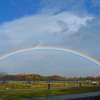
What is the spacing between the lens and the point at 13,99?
18.2 meters

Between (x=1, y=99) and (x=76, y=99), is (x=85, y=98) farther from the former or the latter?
(x=1, y=99)

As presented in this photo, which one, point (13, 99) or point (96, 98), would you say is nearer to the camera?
point (96, 98)

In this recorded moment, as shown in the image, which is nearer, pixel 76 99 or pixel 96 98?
pixel 76 99

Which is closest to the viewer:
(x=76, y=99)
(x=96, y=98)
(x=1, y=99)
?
(x=76, y=99)

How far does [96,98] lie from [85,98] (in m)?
1.26

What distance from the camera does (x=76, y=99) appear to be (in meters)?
12.4

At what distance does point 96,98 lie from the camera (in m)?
13.9

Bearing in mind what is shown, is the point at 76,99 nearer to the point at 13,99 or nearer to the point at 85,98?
the point at 85,98

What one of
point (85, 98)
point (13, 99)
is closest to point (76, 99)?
point (85, 98)

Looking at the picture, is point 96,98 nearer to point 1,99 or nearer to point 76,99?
point 76,99

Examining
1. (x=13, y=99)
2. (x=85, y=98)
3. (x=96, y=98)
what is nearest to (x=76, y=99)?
(x=85, y=98)

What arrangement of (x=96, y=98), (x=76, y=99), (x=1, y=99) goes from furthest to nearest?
(x=1, y=99)
(x=96, y=98)
(x=76, y=99)

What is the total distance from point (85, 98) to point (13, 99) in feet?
24.9

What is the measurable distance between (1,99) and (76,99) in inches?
321
